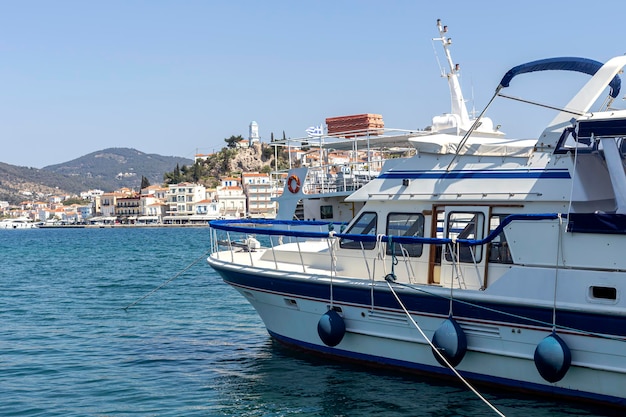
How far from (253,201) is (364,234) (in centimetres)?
11926

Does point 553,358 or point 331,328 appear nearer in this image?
point 553,358

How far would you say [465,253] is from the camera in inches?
435

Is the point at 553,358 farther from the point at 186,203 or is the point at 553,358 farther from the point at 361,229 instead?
the point at 186,203

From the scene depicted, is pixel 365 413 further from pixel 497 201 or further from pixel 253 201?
pixel 253 201

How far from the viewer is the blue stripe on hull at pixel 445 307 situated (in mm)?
9578

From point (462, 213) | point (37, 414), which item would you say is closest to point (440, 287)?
point (462, 213)

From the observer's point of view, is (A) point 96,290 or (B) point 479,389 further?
(A) point 96,290

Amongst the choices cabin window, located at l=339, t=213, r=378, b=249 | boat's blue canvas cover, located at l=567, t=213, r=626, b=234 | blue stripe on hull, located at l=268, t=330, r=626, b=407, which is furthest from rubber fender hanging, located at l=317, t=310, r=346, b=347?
boat's blue canvas cover, located at l=567, t=213, r=626, b=234

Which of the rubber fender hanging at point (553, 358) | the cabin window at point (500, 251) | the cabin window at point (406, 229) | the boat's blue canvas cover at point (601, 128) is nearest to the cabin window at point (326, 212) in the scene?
the cabin window at point (406, 229)

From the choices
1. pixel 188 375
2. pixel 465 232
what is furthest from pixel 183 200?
pixel 465 232

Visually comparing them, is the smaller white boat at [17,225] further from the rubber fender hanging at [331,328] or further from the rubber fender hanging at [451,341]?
the rubber fender hanging at [451,341]

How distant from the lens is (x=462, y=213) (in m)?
11.4

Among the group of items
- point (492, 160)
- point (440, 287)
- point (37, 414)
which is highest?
point (492, 160)

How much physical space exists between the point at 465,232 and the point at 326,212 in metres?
9.55
